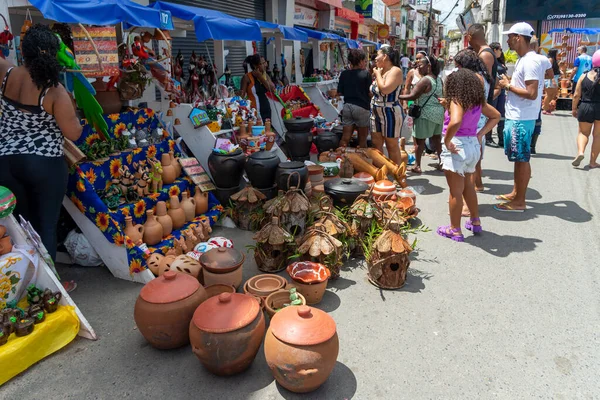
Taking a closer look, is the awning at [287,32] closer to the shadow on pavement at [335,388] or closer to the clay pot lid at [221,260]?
the clay pot lid at [221,260]

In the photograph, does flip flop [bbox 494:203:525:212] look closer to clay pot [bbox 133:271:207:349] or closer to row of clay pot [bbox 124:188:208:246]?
row of clay pot [bbox 124:188:208:246]

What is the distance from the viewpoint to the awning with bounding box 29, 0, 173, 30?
320 cm

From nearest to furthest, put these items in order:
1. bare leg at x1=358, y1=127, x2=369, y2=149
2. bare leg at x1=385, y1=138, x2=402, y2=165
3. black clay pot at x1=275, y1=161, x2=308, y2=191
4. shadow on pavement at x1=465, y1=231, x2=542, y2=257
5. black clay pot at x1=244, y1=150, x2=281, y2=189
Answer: shadow on pavement at x1=465, y1=231, x2=542, y2=257 < black clay pot at x1=275, y1=161, x2=308, y2=191 < black clay pot at x1=244, y1=150, x2=281, y2=189 < bare leg at x1=385, y1=138, x2=402, y2=165 < bare leg at x1=358, y1=127, x2=369, y2=149

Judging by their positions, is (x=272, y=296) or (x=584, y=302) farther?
(x=584, y=302)

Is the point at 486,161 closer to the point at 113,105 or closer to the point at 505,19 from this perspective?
the point at 113,105

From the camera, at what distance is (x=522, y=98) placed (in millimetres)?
4676

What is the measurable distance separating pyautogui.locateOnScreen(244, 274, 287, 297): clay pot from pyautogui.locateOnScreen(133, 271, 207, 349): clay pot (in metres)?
0.45

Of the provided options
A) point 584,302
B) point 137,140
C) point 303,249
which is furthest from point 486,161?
point 137,140

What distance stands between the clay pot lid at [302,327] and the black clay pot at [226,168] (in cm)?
280

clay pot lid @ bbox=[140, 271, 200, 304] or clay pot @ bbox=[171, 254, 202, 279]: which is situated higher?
clay pot lid @ bbox=[140, 271, 200, 304]

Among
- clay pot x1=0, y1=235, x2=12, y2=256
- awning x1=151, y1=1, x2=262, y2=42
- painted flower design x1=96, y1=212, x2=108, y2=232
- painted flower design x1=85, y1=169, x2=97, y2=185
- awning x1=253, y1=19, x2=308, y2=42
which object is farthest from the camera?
awning x1=253, y1=19, x2=308, y2=42

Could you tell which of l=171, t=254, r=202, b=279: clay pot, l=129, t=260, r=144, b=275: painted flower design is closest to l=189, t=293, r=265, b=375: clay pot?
l=171, t=254, r=202, b=279: clay pot

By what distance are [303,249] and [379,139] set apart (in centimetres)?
333

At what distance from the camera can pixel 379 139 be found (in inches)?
251
